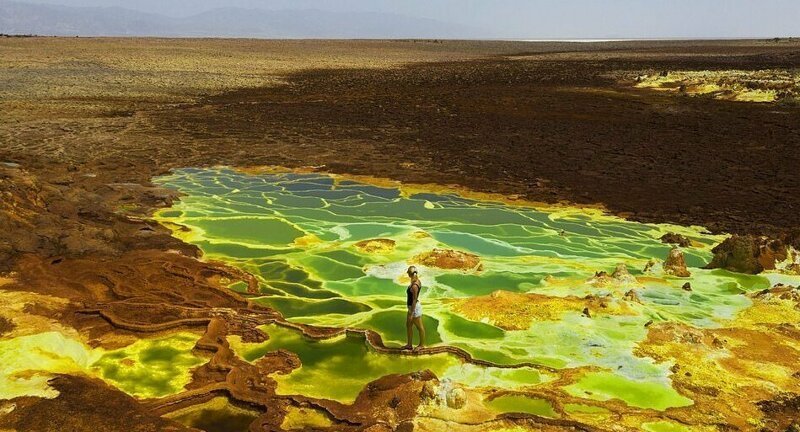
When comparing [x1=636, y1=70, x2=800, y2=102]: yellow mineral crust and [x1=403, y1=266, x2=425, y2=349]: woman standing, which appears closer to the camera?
[x1=403, y1=266, x2=425, y2=349]: woman standing

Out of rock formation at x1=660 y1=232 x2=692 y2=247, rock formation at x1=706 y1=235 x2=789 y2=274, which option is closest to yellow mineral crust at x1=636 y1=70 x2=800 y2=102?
rock formation at x1=660 y1=232 x2=692 y2=247

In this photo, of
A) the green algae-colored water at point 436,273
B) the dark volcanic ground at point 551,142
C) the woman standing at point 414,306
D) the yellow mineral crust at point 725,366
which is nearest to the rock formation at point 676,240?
the green algae-colored water at point 436,273

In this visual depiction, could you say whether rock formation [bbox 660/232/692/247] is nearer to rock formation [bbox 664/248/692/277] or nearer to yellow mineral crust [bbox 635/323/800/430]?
rock formation [bbox 664/248/692/277]

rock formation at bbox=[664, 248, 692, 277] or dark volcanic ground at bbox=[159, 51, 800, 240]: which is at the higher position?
dark volcanic ground at bbox=[159, 51, 800, 240]

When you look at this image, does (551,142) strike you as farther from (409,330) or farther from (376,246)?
(409,330)

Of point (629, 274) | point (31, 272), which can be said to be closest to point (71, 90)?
point (31, 272)
